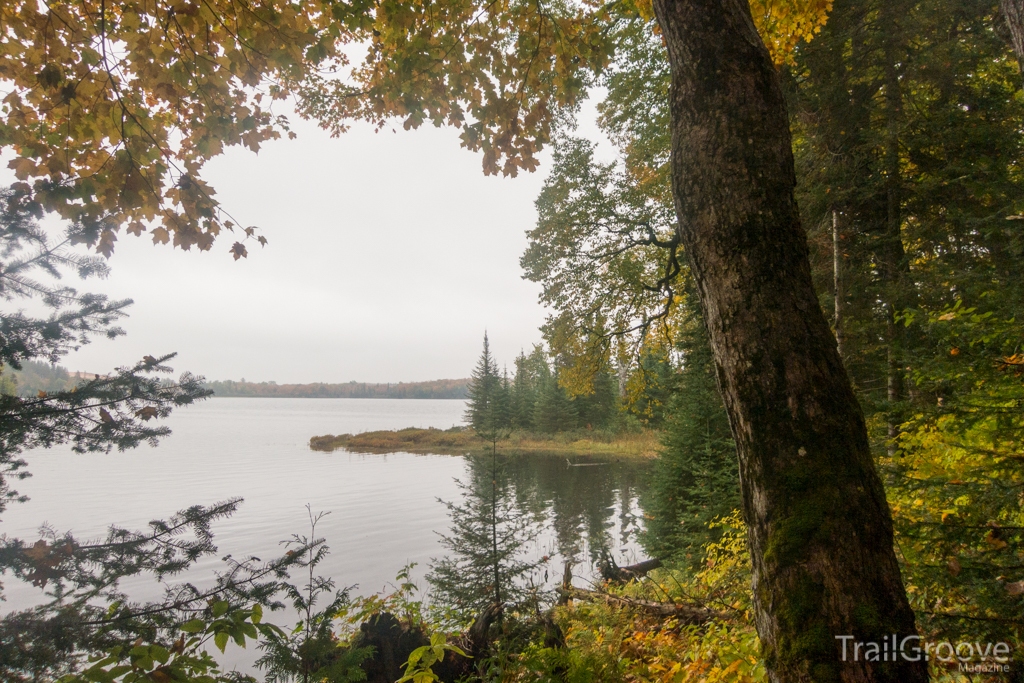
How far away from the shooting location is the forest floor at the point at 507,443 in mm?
30281

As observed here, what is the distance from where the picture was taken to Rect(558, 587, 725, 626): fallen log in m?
4.56

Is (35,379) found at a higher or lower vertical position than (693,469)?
higher

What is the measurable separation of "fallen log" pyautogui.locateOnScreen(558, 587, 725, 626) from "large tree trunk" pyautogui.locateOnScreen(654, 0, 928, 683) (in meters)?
3.17

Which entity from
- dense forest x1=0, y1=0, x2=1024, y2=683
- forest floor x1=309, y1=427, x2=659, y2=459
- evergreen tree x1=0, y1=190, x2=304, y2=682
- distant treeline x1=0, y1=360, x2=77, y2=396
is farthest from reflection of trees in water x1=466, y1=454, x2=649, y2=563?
forest floor x1=309, y1=427, x2=659, y2=459

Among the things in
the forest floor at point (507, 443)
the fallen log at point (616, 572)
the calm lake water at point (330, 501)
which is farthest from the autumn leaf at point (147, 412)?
the forest floor at point (507, 443)

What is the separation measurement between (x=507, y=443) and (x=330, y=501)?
18.0 metres

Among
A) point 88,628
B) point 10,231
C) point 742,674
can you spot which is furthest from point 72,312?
point 742,674

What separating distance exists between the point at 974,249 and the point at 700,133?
6.66 m

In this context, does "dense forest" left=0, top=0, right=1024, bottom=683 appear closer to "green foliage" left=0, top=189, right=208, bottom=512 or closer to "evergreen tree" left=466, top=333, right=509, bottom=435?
"green foliage" left=0, top=189, right=208, bottom=512

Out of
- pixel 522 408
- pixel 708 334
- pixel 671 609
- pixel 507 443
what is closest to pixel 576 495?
pixel 671 609

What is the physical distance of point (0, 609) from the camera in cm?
594

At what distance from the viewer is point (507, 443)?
107 ft

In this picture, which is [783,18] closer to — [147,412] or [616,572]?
[147,412]

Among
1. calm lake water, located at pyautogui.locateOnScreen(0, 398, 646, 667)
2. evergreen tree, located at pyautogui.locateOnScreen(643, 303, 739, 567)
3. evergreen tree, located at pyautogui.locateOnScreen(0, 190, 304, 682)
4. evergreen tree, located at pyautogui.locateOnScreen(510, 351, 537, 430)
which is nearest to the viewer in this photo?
evergreen tree, located at pyautogui.locateOnScreen(0, 190, 304, 682)
